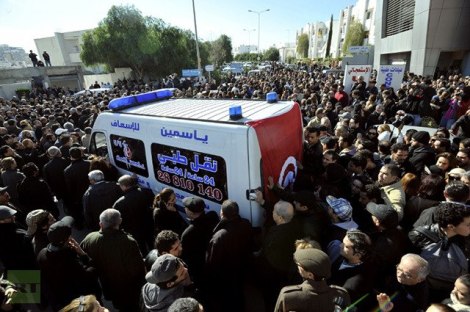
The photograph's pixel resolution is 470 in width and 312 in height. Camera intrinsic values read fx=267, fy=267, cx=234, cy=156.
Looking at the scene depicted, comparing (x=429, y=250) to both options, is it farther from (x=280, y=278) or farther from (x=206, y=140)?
(x=206, y=140)

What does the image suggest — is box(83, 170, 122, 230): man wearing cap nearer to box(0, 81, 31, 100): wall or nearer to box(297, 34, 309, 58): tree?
box(0, 81, 31, 100): wall

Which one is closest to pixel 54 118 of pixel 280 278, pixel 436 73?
pixel 280 278

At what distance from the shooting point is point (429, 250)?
248cm

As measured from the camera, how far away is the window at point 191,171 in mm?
3406

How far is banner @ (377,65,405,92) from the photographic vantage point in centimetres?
1093

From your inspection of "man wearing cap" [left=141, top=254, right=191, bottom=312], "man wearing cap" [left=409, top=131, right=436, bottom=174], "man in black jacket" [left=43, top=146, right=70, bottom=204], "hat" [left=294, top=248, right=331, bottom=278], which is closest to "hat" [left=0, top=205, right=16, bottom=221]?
"man in black jacket" [left=43, top=146, right=70, bottom=204]

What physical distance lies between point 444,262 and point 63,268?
141 inches

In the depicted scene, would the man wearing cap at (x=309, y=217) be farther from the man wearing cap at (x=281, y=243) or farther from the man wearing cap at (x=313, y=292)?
the man wearing cap at (x=313, y=292)

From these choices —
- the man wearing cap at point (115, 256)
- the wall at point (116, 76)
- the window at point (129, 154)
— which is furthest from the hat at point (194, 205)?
the wall at point (116, 76)

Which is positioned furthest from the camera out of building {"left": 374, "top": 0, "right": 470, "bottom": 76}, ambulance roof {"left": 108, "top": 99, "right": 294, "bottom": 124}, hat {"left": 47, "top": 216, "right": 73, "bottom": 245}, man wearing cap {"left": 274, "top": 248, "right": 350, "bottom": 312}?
building {"left": 374, "top": 0, "right": 470, "bottom": 76}

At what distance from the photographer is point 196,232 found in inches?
126

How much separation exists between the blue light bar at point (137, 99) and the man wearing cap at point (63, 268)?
9.47ft

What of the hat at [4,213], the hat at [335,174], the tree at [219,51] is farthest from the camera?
A: the tree at [219,51]

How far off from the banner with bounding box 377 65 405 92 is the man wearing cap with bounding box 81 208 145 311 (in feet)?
37.9
